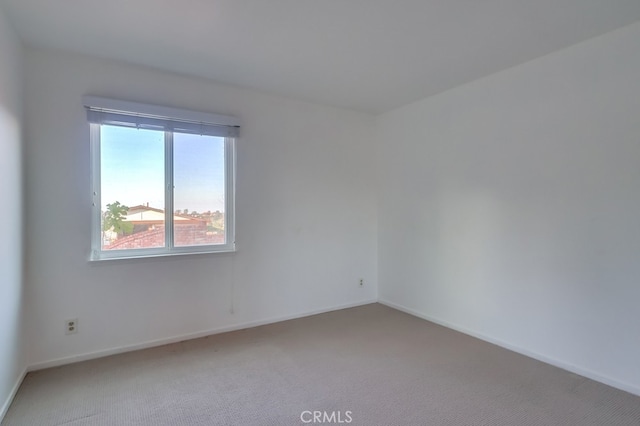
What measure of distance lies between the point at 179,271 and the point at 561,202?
329 centimetres

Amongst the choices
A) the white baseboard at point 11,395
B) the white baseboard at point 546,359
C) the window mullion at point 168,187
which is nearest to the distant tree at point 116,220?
the window mullion at point 168,187

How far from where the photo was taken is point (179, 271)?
304 centimetres

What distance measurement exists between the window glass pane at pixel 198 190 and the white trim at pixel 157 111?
17cm

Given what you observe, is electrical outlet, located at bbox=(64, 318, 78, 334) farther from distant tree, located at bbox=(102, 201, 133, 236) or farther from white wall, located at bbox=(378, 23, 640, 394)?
white wall, located at bbox=(378, 23, 640, 394)

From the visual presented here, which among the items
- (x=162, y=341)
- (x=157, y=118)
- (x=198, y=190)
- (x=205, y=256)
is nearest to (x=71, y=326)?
(x=162, y=341)

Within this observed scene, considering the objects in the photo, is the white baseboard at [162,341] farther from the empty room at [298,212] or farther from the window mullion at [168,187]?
the window mullion at [168,187]

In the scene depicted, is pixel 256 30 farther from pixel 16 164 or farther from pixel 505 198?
pixel 505 198

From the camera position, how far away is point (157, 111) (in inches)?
113

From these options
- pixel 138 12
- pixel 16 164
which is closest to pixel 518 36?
pixel 138 12

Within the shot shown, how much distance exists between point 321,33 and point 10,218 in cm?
239

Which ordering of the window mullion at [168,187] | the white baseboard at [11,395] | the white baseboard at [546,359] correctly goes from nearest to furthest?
1. the white baseboard at [11,395]
2. the white baseboard at [546,359]
3. the window mullion at [168,187]

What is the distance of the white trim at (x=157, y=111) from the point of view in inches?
104

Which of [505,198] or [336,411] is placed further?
[505,198]

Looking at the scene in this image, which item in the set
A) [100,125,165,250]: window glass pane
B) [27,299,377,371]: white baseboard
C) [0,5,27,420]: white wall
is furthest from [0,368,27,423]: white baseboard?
[100,125,165,250]: window glass pane
